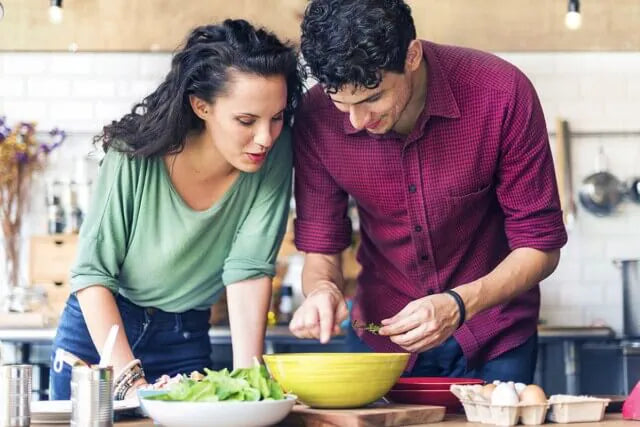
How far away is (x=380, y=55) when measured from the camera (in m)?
2.32

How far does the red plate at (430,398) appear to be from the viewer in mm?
2109

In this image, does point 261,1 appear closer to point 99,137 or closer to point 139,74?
point 139,74

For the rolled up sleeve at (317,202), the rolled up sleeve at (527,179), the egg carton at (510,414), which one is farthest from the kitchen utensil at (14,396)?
the rolled up sleeve at (527,179)

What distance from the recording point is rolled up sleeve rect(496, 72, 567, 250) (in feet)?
8.53

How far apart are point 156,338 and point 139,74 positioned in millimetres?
3270

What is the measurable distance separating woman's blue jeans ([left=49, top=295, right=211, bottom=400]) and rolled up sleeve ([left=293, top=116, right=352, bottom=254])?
375 mm

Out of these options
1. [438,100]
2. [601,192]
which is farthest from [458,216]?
[601,192]

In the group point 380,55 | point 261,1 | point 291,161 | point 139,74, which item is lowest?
point 291,161

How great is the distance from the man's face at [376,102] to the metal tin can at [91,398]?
884 millimetres

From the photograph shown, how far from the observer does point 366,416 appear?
1.87 metres

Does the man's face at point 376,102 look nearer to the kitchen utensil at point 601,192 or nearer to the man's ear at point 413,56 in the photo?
the man's ear at point 413,56

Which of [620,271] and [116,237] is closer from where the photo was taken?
[116,237]

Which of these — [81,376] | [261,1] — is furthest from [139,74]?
[81,376]

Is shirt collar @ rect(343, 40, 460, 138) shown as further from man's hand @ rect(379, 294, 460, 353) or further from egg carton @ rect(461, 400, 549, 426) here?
egg carton @ rect(461, 400, 549, 426)
